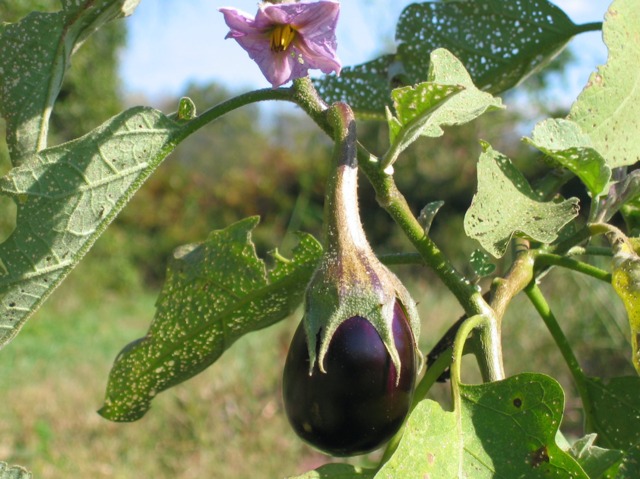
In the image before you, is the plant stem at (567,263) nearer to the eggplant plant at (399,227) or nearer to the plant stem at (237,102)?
the eggplant plant at (399,227)

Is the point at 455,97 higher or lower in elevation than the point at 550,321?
higher

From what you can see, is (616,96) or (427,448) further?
(616,96)

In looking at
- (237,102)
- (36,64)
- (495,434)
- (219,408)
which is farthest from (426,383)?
(219,408)

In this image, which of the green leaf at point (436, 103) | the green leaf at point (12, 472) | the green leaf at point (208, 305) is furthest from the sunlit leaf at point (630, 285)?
the green leaf at point (12, 472)

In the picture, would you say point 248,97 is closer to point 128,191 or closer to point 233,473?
point 128,191

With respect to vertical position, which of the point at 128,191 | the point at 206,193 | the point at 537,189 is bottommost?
the point at 206,193

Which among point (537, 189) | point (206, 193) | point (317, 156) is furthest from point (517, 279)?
point (206, 193)

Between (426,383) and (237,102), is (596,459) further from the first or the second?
(237,102)
